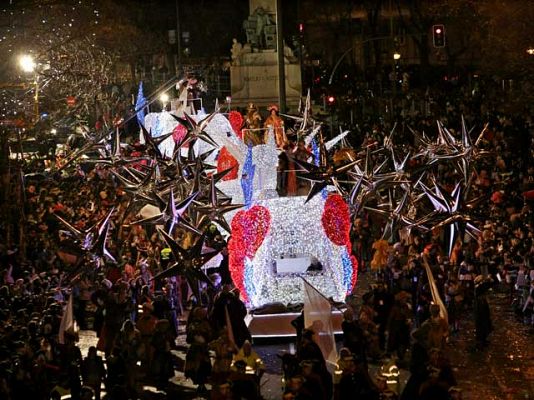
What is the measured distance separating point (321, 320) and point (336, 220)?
404 cm

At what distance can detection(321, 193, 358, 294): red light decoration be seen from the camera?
2262cm

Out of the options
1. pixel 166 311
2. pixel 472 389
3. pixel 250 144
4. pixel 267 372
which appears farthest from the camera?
pixel 250 144

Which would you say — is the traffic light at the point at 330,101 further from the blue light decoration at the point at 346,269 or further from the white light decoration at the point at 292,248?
the white light decoration at the point at 292,248

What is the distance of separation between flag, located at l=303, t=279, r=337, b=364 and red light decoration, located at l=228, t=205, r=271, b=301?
317cm

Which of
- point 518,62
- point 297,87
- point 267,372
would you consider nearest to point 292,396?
point 267,372

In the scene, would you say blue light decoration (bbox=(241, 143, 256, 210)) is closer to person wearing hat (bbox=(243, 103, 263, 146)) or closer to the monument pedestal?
person wearing hat (bbox=(243, 103, 263, 146))

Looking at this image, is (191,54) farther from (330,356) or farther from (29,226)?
(330,356)

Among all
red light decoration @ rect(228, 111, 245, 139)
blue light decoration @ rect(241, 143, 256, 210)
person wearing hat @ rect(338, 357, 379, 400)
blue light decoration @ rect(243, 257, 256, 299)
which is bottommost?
person wearing hat @ rect(338, 357, 379, 400)

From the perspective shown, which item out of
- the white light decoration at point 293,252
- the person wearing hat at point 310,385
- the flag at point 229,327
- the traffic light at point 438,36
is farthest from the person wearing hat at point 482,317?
the traffic light at point 438,36

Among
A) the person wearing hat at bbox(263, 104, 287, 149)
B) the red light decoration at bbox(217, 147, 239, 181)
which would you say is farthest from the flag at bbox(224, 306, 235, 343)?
the red light decoration at bbox(217, 147, 239, 181)

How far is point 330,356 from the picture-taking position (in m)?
19.0

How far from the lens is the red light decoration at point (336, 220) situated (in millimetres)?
22625

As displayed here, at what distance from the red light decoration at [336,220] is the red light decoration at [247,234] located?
948mm

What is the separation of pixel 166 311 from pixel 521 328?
5958mm
